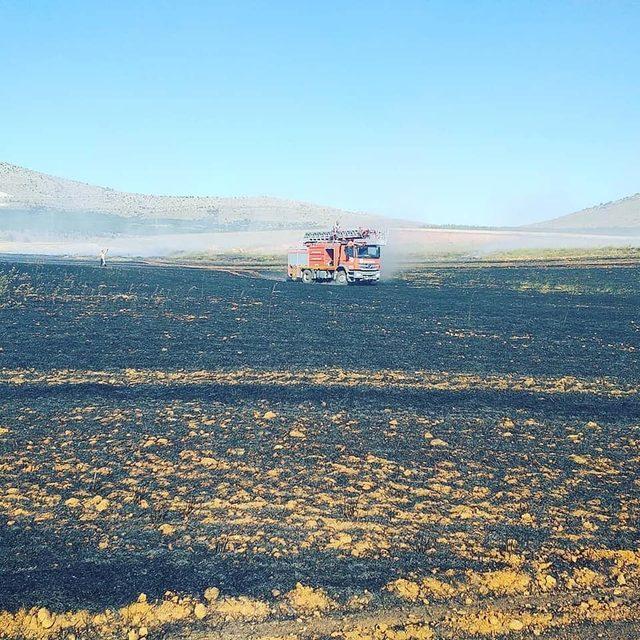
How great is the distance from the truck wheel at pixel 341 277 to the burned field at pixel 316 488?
64.1 feet

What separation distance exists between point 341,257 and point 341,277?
1178 millimetres

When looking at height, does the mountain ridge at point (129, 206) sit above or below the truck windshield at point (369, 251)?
above

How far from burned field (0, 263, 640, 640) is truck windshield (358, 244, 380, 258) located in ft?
62.5

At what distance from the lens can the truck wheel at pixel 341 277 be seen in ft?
116

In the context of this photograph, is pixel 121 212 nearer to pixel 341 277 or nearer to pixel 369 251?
pixel 341 277

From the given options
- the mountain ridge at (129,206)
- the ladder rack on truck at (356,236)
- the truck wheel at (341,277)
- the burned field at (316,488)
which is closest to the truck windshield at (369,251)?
the ladder rack on truck at (356,236)

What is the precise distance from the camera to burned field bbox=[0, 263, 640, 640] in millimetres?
4957

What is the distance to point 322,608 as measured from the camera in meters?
4.93

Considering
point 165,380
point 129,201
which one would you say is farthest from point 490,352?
point 129,201

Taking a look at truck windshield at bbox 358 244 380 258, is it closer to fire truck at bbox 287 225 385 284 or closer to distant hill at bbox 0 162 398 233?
fire truck at bbox 287 225 385 284

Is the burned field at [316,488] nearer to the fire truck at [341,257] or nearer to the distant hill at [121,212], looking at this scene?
the fire truck at [341,257]

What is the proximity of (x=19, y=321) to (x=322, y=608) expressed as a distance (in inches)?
680

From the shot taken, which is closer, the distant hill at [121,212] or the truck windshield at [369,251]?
the truck windshield at [369,251]

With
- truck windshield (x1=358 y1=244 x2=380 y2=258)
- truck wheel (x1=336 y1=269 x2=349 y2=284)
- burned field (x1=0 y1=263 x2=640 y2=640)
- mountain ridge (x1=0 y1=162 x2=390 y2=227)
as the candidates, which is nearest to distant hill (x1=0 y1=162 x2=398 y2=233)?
mountain ridge (x1=0 y1=162 x2=390 y2=227)
